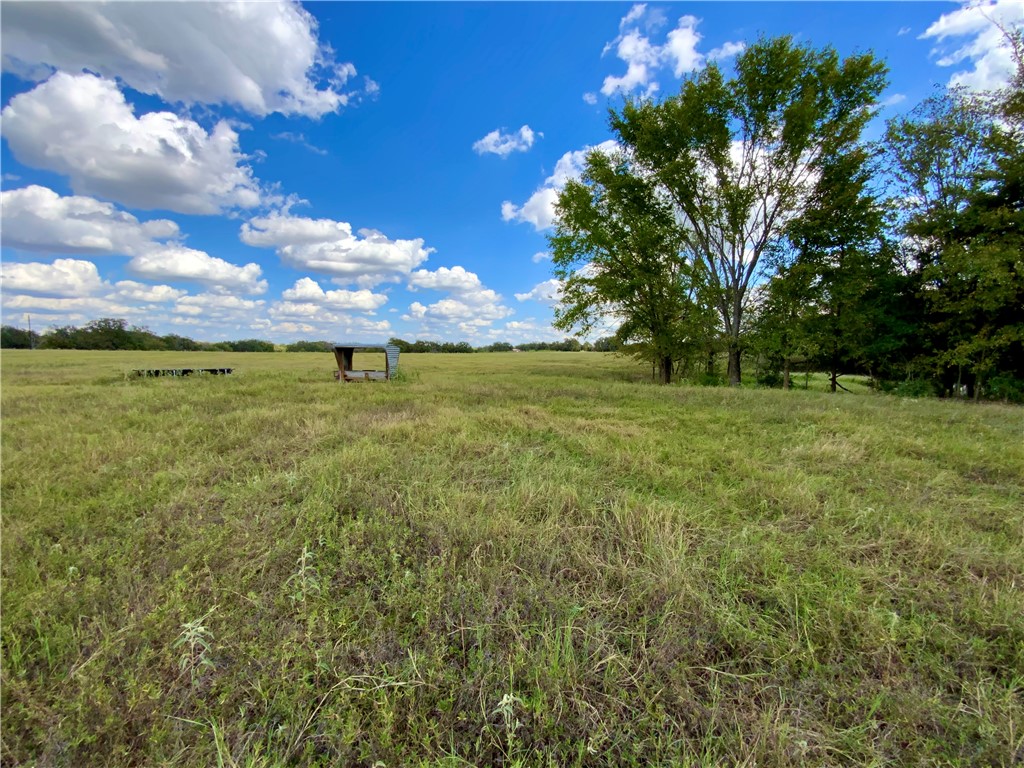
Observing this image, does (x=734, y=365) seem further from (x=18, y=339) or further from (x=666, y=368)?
(x=18, y=339)

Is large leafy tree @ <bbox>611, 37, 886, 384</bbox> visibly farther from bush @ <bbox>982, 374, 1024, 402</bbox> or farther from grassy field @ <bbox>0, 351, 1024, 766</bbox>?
grassy field @ <bbox>0, 351, 1024, 766</bbox>

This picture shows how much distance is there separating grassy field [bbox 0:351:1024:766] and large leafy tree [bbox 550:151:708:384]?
16087 millimetres

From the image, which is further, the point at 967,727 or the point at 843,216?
the point at 843,216

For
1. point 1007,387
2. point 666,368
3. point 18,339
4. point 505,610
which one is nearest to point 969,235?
point 1007,387

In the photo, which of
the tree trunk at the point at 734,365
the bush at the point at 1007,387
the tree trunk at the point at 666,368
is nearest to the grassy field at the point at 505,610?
the tree trunk at the point at 734,365

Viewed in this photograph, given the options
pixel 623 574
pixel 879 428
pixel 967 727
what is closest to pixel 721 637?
pixel 623 574

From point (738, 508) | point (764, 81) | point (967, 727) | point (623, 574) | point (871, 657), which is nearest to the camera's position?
point (967, 727)

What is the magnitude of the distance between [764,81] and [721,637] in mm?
23109

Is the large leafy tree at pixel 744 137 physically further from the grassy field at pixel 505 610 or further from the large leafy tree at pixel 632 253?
the grassy field at pixel 505 610

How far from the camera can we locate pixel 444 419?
7461mm

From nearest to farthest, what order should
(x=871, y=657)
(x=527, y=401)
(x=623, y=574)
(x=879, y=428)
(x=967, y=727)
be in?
(x=967, y=727) < (x=871, y=657) < (x=623, y=574) < (x=879, y=428) < (x=527, y=401)

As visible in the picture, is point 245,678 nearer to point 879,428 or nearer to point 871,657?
point 871,657

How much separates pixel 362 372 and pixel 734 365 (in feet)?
61.2

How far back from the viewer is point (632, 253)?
2081cm
